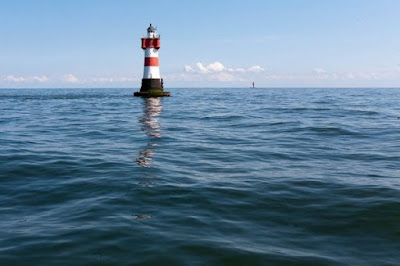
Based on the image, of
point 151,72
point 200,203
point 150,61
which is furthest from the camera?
point 151,72

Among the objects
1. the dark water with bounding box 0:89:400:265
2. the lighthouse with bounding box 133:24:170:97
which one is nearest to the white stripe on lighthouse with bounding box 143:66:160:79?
the lighthouse with bounding box 133:24:170:97

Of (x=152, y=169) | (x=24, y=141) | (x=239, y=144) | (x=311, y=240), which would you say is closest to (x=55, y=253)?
(x=311, y=240)

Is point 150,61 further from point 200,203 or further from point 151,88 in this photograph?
point 200,203

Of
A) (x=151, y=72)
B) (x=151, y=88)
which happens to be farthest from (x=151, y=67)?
(x=151, y=88)

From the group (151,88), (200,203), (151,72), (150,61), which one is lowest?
(200,203)

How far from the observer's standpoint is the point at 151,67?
152 ft

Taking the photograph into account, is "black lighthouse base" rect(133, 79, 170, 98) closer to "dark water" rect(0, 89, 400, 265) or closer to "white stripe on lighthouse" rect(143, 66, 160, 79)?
"white stripe on lighthouse" rect(143, 66, 160, 79)

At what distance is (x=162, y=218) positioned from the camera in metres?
6.28

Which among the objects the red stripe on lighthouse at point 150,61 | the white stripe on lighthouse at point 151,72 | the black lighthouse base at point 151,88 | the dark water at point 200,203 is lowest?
the dark water at point 200,203

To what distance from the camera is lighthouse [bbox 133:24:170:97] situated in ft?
150

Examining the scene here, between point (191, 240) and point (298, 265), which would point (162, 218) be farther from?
point (298, 265)

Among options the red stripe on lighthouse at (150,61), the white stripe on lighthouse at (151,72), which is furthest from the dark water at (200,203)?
the white stripe on lighthouse at (151,72)

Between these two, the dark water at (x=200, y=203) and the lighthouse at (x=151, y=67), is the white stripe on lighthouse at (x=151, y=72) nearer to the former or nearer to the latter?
the lighthouse at (x=151, y=67)

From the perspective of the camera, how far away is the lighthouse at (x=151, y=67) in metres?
45.6
